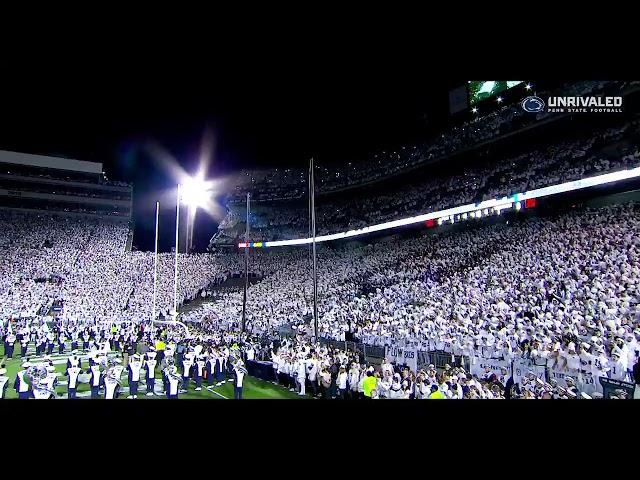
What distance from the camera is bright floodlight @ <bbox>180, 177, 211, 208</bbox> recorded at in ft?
112

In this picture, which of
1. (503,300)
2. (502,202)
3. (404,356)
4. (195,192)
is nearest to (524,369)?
(404,356)

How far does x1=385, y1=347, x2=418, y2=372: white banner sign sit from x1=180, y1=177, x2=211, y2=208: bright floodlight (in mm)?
24076

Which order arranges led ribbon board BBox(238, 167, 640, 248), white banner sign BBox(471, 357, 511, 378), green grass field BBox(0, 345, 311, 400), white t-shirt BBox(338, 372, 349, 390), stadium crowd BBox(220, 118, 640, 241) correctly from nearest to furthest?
1. white t-shirt BBox(338, 372, 349, 390)
2. white banner sign BBox(471, 357, 511, 378)
3. green grass field BBox(0, 345, 311, 400)
4. led ribbon board BBox(238, 167, 640, 248)
5. stadium crowd BBox(220, 118, 640, 241)

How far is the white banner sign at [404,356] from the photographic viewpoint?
11.5 metres

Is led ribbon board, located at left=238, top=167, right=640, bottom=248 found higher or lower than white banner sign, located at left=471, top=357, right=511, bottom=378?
higher

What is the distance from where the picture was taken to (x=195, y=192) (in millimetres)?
37875

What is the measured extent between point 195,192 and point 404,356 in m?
29.3

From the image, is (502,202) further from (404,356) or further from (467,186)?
(404,356)

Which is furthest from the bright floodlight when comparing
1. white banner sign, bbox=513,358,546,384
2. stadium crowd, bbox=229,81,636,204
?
white banner sign, bbox=513,358,546,384

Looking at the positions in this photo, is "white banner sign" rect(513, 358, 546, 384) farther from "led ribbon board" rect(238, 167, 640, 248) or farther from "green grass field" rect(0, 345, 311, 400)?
"led ribbon board" rect(238, 167, 640, 248)
